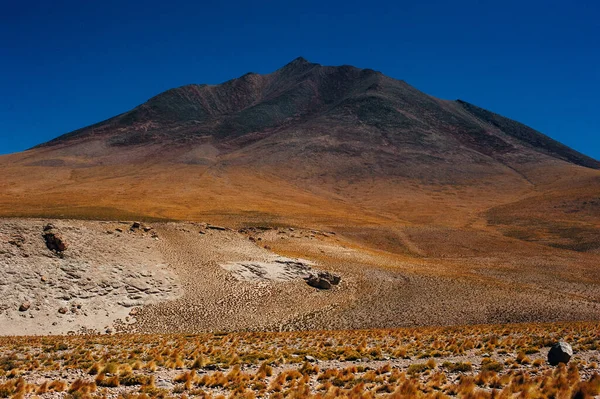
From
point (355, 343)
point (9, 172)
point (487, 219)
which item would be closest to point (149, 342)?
point (355, 343)

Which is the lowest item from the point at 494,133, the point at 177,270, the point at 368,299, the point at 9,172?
the point at 368,299

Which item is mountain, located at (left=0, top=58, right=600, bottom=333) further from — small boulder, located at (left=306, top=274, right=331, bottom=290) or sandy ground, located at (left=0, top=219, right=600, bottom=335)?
small boulder, located at (left=306, top=274, right=331, bottom=290)

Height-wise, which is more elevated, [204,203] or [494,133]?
[494,133]

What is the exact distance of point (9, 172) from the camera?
13275 centimetres

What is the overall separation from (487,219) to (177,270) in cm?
8484

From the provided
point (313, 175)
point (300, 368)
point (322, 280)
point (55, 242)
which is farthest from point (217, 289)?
point (313, 175)

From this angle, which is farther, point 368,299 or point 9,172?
point 9,172

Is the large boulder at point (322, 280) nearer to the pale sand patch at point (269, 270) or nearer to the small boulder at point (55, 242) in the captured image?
the pale sand patch at point (269, 270)

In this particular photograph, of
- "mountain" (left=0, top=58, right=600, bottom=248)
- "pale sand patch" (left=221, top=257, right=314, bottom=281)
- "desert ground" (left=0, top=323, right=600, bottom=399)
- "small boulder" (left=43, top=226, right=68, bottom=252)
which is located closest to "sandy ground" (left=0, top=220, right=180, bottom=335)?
"small boulder" (left=43, top=226, right=68, bottom=252)

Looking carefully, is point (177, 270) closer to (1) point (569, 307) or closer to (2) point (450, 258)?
(1) point (569, 307)

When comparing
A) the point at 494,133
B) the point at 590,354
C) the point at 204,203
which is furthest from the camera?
the point at 494,133

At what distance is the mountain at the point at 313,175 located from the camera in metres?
87.8

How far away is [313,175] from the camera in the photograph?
14562cm

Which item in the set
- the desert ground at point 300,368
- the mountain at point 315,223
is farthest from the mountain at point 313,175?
the desert ground at point 300,368
